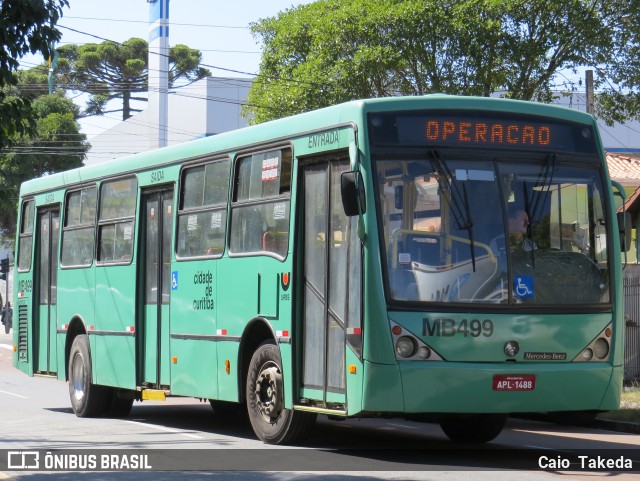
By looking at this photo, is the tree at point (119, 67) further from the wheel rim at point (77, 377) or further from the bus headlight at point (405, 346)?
the bus headlight at point (405, 346)

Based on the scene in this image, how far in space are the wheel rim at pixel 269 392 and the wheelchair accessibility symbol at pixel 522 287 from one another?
2.68 m

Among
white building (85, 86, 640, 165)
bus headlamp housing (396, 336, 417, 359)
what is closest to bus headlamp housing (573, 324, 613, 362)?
bus headlamp housing (396, 336, 417, 359)

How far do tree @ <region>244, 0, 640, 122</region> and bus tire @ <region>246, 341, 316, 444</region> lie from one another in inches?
676

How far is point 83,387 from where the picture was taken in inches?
697

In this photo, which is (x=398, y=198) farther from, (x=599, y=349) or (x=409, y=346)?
(x=599, y=349)

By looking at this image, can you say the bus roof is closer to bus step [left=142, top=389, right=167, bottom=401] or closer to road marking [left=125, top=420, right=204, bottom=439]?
bus step [left=142, top=389, right=167, bottom=401]

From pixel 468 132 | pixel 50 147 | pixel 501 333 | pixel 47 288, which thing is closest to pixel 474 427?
pixel 501 333

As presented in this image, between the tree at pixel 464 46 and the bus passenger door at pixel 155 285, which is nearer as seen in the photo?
the bus passenger door at pixel 155 285

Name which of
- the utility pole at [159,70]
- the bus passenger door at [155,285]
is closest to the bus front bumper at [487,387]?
the bus passenger door at [155,285]

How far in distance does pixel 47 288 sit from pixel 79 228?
5.27ft

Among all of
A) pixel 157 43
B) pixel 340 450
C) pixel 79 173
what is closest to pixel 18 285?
pixel 79 173

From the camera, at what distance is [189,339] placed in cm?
1475

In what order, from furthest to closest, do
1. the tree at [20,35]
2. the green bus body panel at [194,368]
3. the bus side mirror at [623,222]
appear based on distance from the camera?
the green bus body panel at [194,368], the bus side mirror at [623,222], the tree at [20,35]

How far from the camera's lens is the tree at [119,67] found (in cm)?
8125
